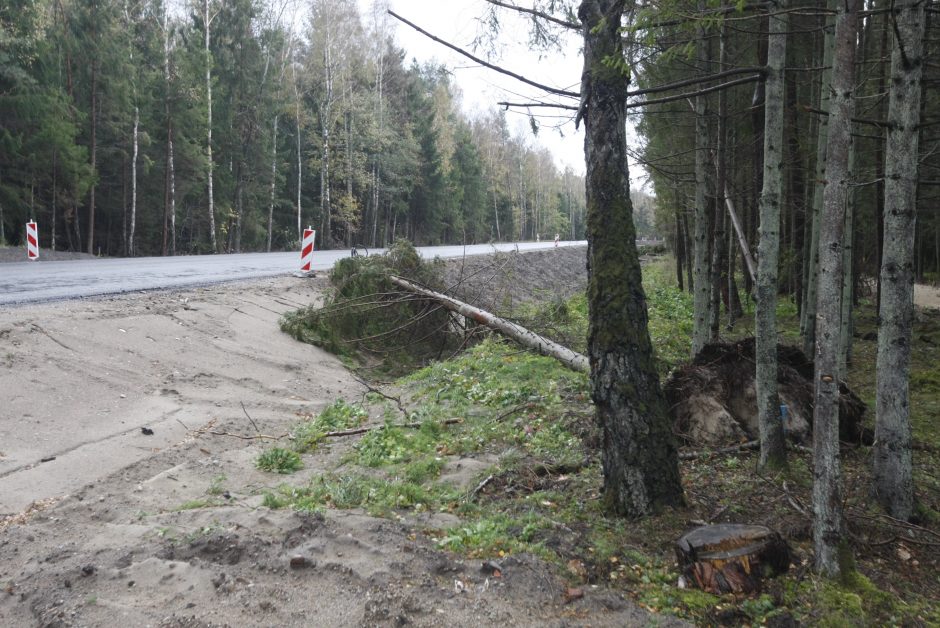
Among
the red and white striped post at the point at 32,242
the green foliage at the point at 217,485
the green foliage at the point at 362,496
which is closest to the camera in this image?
the green foliage at the point at 362,496

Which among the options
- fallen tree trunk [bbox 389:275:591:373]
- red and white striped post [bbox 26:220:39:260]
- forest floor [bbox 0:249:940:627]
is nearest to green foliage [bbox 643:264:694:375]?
fallen tree trunk [bbox 389:275:591:373]

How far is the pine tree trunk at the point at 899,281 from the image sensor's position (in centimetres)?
416

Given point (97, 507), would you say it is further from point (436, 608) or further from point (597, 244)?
point (597, 244)

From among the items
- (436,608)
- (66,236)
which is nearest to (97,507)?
(436,608)

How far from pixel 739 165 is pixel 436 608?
1433 centimetres

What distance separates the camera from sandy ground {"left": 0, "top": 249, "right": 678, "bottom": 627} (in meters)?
3.20

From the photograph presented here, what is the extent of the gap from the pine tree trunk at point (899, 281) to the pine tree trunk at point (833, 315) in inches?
45.5

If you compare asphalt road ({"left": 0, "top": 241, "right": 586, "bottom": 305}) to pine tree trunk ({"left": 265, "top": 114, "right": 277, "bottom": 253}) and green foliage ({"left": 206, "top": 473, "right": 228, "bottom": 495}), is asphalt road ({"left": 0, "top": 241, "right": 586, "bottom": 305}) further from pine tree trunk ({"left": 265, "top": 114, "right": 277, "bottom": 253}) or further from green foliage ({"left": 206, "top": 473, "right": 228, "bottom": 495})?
pine tree trunk ({"left": 265, "top": 114, "right": 277, "bottom": 253})

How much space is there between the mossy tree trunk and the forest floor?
306 mm

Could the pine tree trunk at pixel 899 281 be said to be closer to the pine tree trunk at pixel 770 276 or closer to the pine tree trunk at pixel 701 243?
the pine tree trunk at pixel 770 276

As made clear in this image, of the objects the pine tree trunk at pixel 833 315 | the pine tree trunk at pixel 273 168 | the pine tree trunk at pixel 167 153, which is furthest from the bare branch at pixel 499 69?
the pine tree trunk at pixel 273 168

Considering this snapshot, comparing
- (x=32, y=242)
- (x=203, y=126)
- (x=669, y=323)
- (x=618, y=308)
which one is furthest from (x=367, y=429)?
(x=203, y=126)

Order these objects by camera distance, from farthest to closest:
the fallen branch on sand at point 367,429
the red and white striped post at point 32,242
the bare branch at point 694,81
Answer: the red and white striped post at point 32,242
the fallen branch on sand at point 367,429
the bare branch at point 694,81

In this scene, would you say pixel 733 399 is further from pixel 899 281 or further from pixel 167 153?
pixel 167 153
